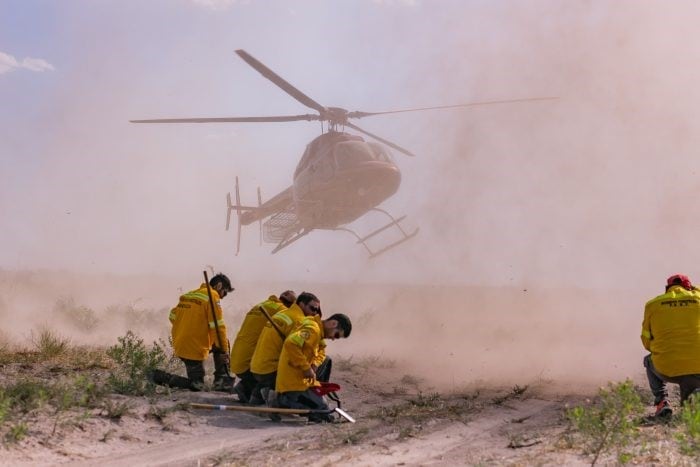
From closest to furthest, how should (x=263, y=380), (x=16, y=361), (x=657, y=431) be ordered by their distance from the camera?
(x=657, y=431), (x=263, y=380), (x=16, y=361)

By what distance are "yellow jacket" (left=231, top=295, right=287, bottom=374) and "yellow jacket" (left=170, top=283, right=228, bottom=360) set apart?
0.39m

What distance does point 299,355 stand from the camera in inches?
259

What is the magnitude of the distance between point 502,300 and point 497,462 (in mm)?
21357

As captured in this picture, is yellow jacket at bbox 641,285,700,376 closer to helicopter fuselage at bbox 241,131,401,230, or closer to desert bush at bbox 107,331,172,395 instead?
desert bush at bbox 107,331,172,395

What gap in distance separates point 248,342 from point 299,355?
1603 mm

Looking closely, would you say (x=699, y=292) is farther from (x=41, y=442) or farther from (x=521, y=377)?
(x=41, y=442)

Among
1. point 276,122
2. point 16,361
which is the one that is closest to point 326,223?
point 276,122

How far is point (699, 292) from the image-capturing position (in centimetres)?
683

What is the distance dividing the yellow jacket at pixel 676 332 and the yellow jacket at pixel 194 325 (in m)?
5.08

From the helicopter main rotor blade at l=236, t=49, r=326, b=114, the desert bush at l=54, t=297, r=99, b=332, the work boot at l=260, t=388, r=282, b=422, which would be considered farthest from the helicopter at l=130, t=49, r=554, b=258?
the work boot at l=260, t=388, r=282, b=422

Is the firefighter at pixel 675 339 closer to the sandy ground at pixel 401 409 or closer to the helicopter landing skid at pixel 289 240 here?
the sandy ground at pixel 401 409

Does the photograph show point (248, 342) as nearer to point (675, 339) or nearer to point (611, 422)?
point (611, 422)

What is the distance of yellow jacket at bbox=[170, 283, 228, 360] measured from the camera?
8.16 m

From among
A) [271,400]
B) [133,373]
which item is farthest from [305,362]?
[133,373]
